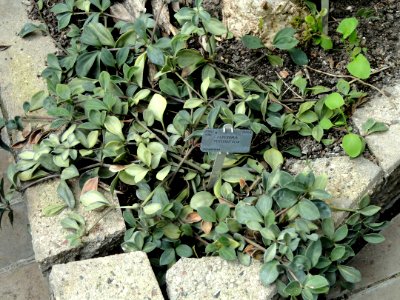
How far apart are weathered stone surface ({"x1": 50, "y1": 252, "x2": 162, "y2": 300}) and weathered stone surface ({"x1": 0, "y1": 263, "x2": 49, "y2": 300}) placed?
53 cm

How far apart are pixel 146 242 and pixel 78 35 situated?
94 centimetres

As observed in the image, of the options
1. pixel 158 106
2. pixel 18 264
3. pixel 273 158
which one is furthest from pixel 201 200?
pixel 18 264

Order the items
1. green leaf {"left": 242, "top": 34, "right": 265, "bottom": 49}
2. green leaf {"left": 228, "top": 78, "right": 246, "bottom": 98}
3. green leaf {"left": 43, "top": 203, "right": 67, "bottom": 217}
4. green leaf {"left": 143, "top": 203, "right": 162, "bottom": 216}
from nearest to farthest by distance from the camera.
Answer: green leaf {"left": 143, "top": 203, "right": 162, "bottom": 216} < green leaf {"left": 43, "top": 203, "right": 67, "bottom": 217} < green leaf {"left": 228, "top": 78, "right": 246, "bottom": 98} < green leaf {"left": 242, "top": 34, "right": 265, "bottom": 49}

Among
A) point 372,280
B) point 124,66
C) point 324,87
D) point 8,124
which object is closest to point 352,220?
A: point 372,280

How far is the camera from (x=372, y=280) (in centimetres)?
246

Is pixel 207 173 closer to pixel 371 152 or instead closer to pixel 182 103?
pixel 182 103

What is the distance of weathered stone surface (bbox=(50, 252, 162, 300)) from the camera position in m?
2.03

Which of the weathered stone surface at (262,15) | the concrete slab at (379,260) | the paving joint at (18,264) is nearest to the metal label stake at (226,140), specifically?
the weathered stone surface at (262,15)

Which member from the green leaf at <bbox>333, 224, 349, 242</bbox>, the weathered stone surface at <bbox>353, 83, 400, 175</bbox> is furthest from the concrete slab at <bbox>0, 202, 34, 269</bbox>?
the weathered stone surface at <bbox>353, 83, 400, 175</bbox>

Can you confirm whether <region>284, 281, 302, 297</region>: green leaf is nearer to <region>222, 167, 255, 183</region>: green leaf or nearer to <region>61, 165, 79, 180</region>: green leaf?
<region>222, 167, 255, 183</region>: green leaf

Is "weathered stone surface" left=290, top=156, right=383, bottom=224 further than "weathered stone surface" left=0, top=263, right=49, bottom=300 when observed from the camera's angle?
No

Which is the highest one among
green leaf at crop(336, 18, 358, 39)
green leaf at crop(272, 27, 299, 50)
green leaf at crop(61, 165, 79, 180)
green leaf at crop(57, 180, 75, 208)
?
green leaf at crop(336, 18, 358, 39)

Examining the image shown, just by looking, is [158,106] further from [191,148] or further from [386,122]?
[386,122]

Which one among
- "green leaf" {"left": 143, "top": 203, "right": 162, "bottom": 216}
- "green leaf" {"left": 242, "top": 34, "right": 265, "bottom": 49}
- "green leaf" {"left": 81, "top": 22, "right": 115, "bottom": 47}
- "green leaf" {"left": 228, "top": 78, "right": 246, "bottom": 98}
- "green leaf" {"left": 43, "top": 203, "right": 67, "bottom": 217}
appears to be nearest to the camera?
"green leaf" {"left": 143, "top": 203, "right": 162, "bottom": 216}
